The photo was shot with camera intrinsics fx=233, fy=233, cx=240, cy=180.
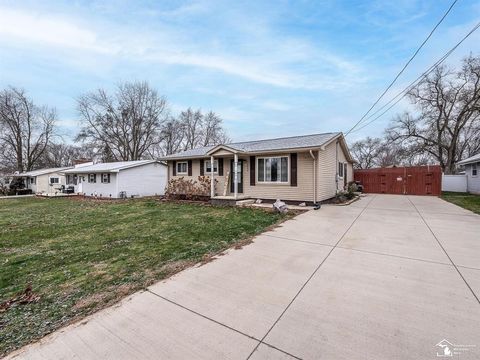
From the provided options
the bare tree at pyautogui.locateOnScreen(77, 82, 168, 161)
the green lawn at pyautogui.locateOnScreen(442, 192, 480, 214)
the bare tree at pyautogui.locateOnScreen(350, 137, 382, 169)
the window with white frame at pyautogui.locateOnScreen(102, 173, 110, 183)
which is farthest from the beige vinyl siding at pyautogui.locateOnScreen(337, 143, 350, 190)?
the bare tree at pyautogui.locateOnScreen(77, 82, 168, 161)

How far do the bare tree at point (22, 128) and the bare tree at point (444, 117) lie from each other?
151ft

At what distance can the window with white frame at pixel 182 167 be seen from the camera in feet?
48.9

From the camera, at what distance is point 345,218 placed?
301 inches

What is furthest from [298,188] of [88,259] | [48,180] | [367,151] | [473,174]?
[367,151]

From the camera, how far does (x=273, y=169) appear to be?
11.6m

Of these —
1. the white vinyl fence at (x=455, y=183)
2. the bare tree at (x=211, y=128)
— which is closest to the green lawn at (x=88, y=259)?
the white vinyl fence at (x=455, y=183)

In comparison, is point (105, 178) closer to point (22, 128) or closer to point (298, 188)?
point (298, 188)

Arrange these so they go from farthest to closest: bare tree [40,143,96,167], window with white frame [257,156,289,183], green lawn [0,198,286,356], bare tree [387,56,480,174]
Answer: bare tree [40,143,96,167]
bare tree [387,56,480,174]
window with white frame [257,156,289,183]
green lawn [0,198,286,356]

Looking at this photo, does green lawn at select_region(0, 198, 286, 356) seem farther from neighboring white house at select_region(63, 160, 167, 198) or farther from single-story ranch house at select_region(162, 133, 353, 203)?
neighboring white house at select_region(63, 160, 167, 198)

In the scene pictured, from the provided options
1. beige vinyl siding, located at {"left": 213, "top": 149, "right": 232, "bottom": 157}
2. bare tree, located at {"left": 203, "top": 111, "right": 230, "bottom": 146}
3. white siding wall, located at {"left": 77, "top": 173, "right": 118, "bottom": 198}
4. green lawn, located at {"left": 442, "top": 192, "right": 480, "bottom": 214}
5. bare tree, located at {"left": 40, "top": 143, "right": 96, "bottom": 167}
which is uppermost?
bare tree, located at {"left": 203, "top": 111, "right": 230, "bottom": 146}

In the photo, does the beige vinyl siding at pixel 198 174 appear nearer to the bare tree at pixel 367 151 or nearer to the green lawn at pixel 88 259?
the green lawn at pixel 88 259

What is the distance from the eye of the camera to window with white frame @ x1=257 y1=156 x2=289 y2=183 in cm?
1125

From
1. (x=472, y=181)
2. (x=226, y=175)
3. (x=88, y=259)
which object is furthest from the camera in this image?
(x=472, y=181)

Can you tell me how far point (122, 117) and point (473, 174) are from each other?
36.7 m
